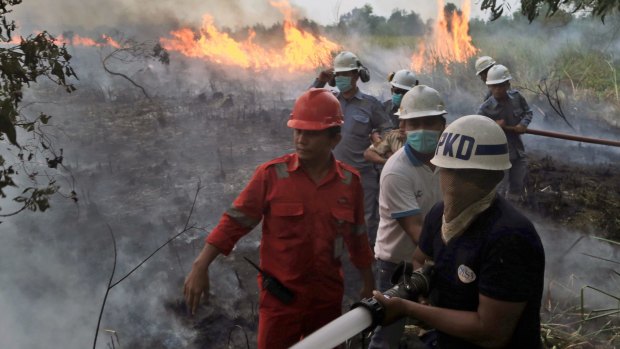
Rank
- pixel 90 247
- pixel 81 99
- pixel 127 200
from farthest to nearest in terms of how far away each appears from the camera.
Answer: pixel 81 99 < pixel 127 200 < pixel 90 247

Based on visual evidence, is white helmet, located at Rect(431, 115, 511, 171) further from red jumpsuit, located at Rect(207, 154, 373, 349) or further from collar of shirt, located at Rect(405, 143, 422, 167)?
collar of shirt, located at Rect(405, 143, 422, 167)

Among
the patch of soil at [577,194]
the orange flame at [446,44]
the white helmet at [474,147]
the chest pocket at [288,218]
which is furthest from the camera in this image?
the orange flame at [446,44]

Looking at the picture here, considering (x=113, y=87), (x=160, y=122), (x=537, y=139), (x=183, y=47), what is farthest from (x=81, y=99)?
(x=537, y=139)

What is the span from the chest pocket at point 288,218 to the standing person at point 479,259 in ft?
3.02

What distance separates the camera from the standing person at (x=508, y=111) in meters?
6.62

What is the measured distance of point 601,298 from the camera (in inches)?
176

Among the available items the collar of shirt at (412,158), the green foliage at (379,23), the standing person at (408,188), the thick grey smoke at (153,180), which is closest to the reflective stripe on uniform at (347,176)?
the standing person at (408,188)

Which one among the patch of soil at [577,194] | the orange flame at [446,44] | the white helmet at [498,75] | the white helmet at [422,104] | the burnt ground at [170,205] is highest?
the white helmet at [422,104]

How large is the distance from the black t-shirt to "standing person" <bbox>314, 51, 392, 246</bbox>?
11.5 ft

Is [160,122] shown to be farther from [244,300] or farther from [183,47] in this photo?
[244,300]

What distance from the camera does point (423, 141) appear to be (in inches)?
116

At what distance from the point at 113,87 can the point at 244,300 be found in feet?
20.8

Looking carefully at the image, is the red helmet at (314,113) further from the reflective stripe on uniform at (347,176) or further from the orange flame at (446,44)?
the orange flame at (446,44)

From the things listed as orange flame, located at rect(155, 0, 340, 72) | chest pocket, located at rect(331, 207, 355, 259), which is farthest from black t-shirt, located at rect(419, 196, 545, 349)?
orange flame, located at rect(155, 0, 340, 72)
